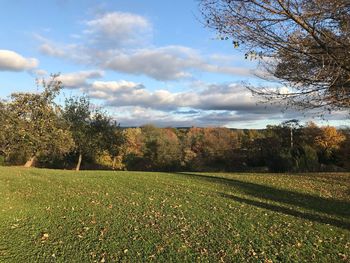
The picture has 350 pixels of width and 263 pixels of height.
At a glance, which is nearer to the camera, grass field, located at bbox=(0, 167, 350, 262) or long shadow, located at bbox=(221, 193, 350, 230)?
grass field, located at bbox=(0, 167, 350, 262)

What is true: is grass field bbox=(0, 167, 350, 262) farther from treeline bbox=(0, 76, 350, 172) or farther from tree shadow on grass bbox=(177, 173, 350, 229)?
treeline bbox=(0, 76, 350, 172)

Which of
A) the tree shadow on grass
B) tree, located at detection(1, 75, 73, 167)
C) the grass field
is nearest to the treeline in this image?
tree, located at detection(1, 75, 73, 167)

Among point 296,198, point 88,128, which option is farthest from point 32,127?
point 296,198

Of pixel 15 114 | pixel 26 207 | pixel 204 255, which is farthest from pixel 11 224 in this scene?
pixel 15 114

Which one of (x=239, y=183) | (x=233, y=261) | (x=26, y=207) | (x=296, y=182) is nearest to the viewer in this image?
(x=233, y=261)

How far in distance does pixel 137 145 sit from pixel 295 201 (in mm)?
53982

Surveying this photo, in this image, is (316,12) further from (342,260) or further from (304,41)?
(342,260)

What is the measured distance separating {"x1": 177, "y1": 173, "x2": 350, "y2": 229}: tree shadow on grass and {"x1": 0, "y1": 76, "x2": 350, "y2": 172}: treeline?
16228 mm

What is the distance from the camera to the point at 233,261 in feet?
22.3

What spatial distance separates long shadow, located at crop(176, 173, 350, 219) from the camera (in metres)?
12.7

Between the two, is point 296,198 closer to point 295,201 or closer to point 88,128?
point 295,201

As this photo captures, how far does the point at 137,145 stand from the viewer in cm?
6694

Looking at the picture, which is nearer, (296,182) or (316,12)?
(316,12)

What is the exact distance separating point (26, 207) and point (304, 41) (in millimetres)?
8519
